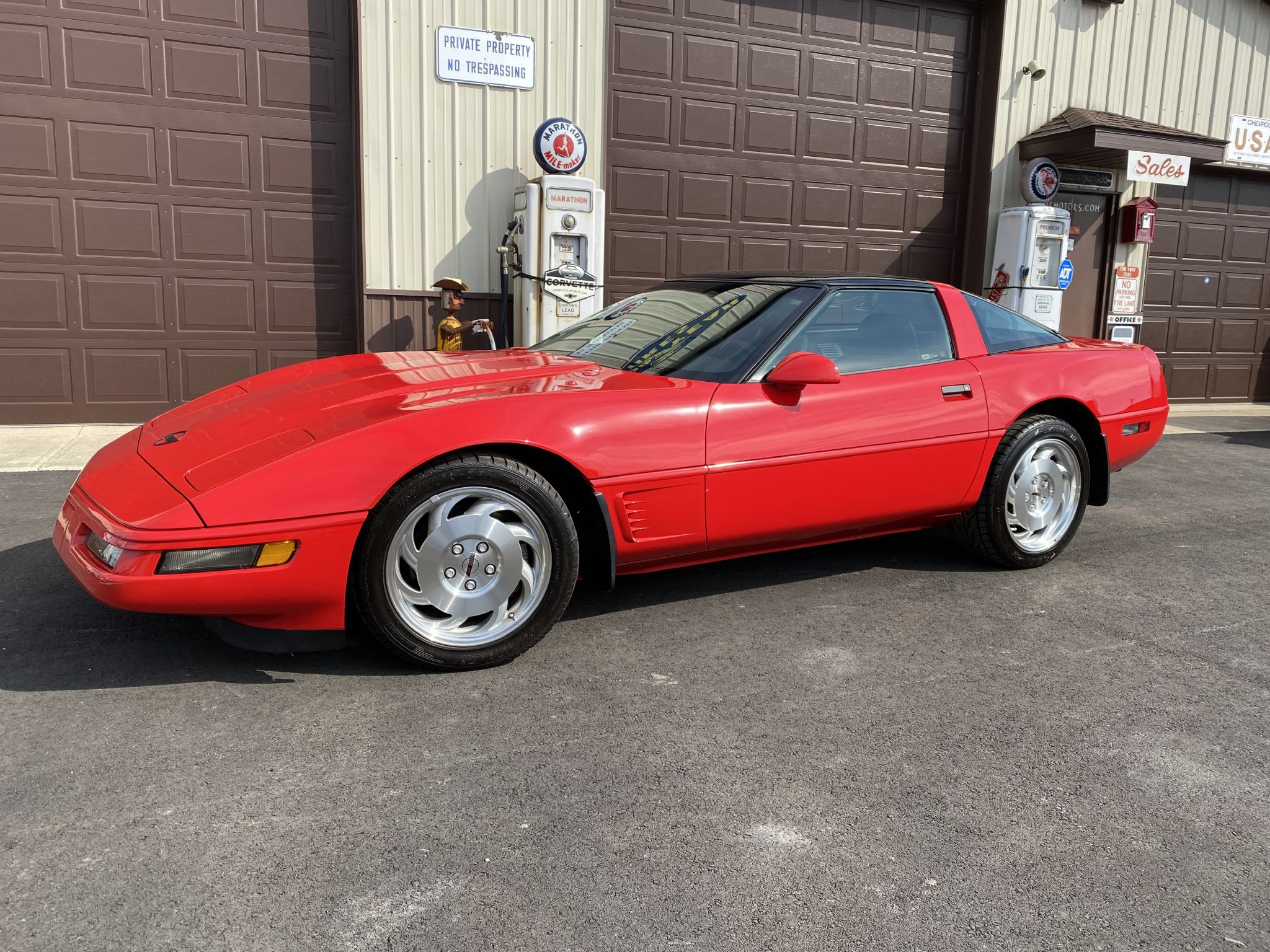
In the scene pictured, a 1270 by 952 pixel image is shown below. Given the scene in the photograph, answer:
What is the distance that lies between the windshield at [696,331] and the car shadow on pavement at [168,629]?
3.06 ft

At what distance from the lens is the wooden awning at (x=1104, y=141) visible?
32.8 feet

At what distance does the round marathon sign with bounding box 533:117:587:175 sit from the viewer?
8641 mm

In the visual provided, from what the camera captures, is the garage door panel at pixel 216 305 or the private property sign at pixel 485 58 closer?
the garage door panel at pixel 216 305

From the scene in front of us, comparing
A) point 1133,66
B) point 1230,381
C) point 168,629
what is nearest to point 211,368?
point 168,629

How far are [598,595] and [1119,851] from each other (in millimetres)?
2166

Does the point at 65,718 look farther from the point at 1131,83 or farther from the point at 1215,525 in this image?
the point at 1131,83

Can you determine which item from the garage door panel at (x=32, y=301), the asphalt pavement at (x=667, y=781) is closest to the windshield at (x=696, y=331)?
the asphalt pavement at (x=667, y=781)

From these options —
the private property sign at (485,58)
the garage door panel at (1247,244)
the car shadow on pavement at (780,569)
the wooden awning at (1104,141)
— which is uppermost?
the private property sign at (485,58)

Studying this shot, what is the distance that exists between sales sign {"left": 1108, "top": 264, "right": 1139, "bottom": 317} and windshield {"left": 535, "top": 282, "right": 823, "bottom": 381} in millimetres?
8853

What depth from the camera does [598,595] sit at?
3969mm

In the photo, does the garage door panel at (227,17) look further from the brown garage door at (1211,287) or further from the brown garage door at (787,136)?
the brown garage door at (1211,287)

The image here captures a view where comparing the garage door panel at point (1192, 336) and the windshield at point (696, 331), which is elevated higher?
the windshield at point (696, 331)

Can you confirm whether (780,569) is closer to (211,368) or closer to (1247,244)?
(211,368)

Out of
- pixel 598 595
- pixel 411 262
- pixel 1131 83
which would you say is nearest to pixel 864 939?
pixel 598 595
